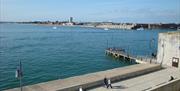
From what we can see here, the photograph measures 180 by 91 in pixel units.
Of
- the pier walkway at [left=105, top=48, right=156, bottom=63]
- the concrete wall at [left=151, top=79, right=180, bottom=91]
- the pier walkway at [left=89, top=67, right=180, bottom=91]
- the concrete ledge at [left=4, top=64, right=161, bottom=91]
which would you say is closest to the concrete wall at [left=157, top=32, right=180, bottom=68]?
the pier walkway at [left=89, top=67, right=180, bottom=91]

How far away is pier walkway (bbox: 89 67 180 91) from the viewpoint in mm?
29484

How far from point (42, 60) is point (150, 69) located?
3100cm

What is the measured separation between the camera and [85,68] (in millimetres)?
54969

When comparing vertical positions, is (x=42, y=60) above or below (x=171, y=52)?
below

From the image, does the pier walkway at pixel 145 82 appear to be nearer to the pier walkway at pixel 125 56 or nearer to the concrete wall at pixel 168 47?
the concrete wall at pixel 168 47

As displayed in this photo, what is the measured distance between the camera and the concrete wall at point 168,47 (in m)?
43.3

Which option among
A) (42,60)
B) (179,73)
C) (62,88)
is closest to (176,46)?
(179,73)

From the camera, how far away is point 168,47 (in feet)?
147

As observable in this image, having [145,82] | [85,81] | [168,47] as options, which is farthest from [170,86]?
[168,47]

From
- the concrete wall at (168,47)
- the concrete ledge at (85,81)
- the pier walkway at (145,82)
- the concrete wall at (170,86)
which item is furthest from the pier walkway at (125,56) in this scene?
the concrete wall at (170,86)

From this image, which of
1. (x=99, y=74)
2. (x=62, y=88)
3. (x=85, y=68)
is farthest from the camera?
(x=85, y=68)

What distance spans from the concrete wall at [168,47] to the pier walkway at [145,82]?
473cm

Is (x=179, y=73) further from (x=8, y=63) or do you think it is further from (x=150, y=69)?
(x=8, y=63)

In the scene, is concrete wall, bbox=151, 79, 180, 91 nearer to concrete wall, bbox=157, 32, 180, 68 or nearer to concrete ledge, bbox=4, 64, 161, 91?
concrete ledge, bbox=4, 64, 161, 91
